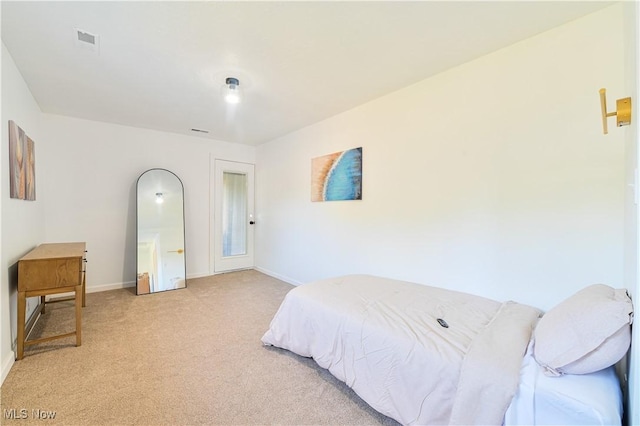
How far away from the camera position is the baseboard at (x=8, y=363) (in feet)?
5.93

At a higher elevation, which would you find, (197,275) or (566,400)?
(566,400)

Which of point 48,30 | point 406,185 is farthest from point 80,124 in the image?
point 406,185

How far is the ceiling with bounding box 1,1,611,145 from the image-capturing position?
1628 millimetres

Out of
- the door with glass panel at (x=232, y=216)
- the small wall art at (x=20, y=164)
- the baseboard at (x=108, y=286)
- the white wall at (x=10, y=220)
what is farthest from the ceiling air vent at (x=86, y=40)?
the baseboard at (x=108, y=286)

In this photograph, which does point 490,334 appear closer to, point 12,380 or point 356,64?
point 356,64

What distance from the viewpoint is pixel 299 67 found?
2.27 m

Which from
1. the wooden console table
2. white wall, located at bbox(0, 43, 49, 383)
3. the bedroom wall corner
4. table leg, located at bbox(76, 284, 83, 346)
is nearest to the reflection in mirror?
white wall, located at bbox(0, 43, 49, 383)

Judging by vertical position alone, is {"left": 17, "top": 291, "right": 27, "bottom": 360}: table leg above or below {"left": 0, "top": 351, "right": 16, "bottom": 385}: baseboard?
above

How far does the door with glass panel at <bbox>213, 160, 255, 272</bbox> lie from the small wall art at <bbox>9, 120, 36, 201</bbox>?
2285 millimetres

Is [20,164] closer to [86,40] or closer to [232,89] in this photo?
[86,40]

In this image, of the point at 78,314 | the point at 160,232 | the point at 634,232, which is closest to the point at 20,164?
the point at 78,314

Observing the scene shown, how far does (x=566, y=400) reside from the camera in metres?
1.03

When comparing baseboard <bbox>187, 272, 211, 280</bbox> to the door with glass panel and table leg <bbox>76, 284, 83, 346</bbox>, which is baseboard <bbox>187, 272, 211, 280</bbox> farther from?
table leg <bbox>76, 284, 83, 346</bbox>

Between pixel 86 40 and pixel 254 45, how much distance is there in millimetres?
1186
